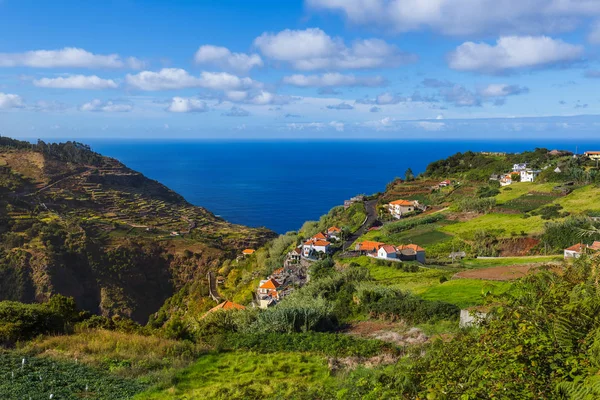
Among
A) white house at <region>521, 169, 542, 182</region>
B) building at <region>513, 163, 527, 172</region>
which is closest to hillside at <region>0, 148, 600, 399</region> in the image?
white house at <region>521, 169, 542, 182</region>

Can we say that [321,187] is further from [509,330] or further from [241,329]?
[509,330]

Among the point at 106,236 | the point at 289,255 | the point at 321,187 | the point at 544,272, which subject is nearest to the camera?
the point at 544,272

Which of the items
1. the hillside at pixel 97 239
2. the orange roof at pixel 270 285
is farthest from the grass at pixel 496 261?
the hillside at pixel 97 239

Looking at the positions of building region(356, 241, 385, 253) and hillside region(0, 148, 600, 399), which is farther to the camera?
building region(356, 241, 385, 253)

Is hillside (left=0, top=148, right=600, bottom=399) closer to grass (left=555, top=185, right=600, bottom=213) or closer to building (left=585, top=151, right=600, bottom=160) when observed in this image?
grass (left=555, top=185, right=600, bottom=213)

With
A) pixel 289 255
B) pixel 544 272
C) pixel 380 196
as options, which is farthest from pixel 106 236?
pixel 544 272

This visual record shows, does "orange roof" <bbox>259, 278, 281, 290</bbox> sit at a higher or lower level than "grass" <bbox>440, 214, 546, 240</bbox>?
lower
